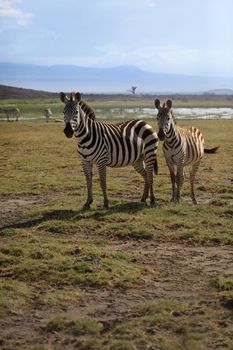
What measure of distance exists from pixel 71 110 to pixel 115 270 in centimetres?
455

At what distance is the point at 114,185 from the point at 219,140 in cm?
1492

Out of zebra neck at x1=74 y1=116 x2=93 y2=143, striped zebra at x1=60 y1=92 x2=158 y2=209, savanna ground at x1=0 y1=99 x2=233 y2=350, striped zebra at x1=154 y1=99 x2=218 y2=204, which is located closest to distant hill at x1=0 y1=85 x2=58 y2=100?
striped zebra at x1=60 y1=92 x2=158 y2=209

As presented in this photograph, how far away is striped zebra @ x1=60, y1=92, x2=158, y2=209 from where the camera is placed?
1128 cm

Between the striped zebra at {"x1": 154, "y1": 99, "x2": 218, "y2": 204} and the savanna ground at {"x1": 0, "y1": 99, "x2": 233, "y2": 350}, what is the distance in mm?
624

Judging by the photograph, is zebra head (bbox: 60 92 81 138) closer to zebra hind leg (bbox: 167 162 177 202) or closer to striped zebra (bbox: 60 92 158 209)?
striped zebra (bbox: 60 92 158 209)

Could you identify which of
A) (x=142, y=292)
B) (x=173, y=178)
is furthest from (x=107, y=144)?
(x=142, y=292)

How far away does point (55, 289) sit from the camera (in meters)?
7.07

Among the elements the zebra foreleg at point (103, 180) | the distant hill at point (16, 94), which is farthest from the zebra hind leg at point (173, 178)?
the distant hill at point (16, 94)

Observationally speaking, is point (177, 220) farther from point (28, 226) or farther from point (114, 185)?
point (114, 185)

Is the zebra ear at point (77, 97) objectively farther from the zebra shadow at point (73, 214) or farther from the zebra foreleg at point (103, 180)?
the zebra shadow at point (73, 214)

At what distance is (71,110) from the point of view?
11148 mm

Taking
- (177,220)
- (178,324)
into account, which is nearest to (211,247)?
(177,220)

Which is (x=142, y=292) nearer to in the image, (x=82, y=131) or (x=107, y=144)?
(x=82, y=131)

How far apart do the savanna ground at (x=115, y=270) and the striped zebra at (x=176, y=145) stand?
A: 0.62 metres
